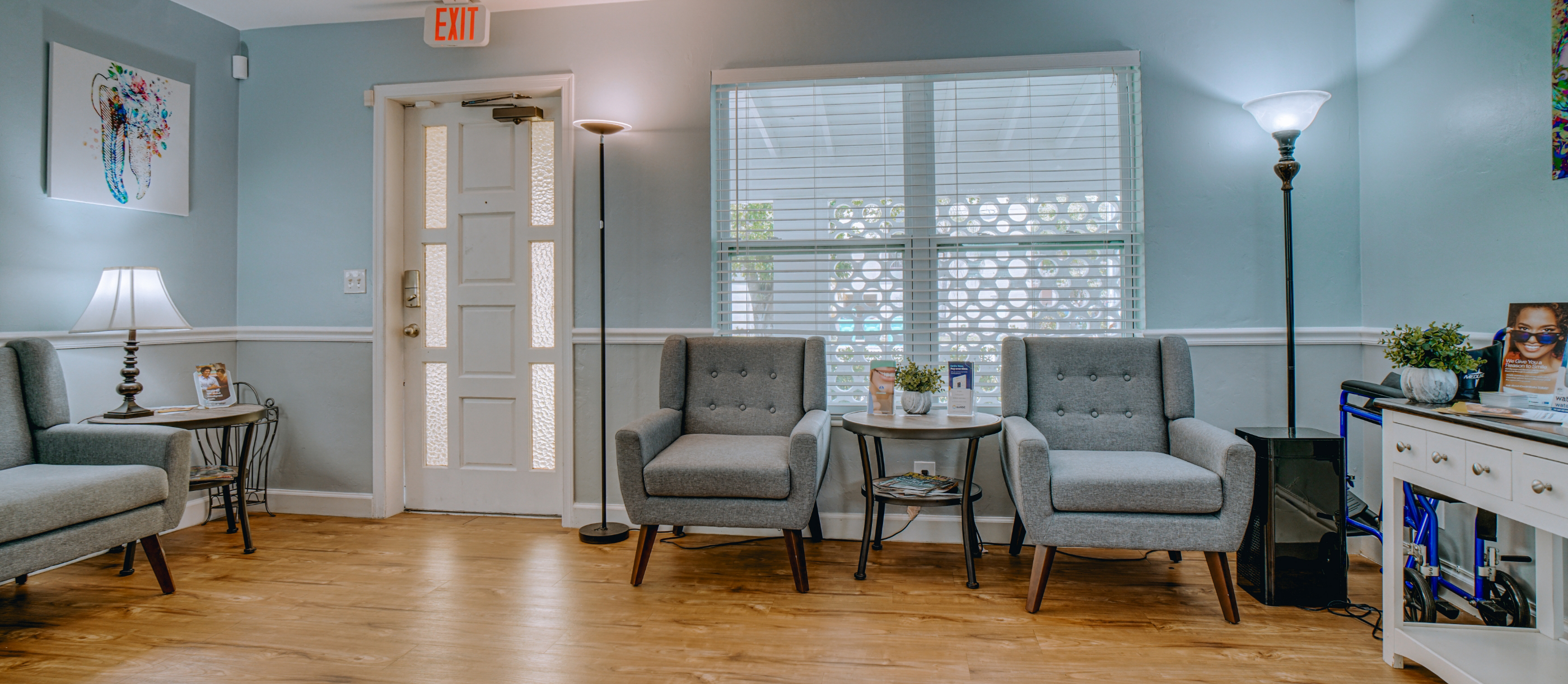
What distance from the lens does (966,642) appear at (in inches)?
80.0

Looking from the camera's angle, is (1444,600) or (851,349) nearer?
(1444,600)

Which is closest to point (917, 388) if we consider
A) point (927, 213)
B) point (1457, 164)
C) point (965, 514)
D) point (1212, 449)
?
point (965, 514)

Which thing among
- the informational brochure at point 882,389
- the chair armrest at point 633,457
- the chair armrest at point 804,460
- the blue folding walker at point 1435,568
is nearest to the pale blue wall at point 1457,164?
the blue folding walker at point 1435,568

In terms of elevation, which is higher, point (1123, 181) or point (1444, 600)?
point (1123, 181)

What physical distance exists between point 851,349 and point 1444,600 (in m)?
2.08

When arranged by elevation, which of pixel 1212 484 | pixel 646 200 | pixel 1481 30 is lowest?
pixel 1212 484

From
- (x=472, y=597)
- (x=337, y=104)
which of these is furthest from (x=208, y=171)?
(x=472, y=597)

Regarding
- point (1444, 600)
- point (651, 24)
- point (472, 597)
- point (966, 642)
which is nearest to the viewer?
point (966, 642)

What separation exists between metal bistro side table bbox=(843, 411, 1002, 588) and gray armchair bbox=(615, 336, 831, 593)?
0.17 m

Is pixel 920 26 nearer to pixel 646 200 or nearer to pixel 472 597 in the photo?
pixel 646 200

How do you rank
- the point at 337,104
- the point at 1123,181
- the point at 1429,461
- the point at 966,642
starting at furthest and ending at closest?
the point at 337,104 < the point at 1123,181 < the point at 966,642 < the point at 1429,461

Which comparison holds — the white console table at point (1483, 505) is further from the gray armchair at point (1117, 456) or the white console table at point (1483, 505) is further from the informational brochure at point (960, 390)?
the informational brochure at point (960, 390)

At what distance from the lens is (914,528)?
3.00 metres

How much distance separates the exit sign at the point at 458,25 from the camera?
3090 mm
